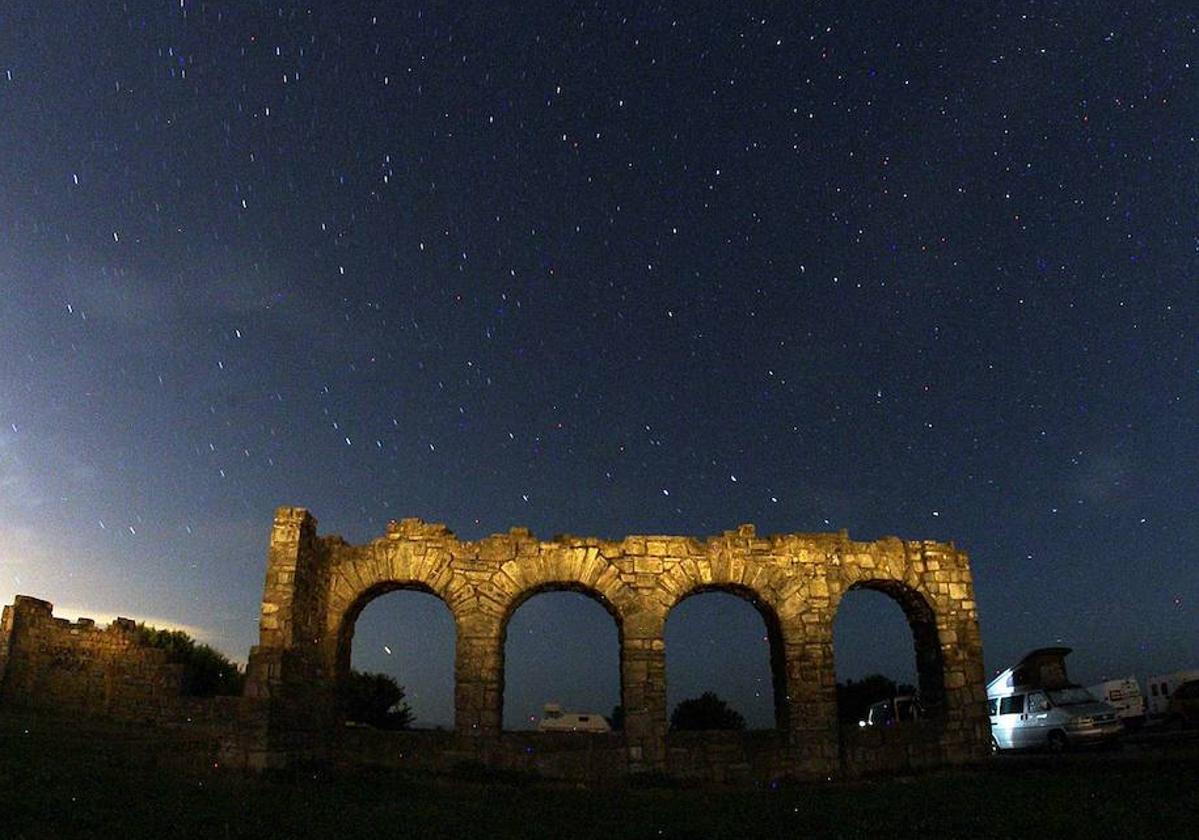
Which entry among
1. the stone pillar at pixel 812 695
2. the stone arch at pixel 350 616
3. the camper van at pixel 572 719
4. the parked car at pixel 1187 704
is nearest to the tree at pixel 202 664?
the camper van at pixel 572 719

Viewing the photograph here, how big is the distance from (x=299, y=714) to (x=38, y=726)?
6.76 meters

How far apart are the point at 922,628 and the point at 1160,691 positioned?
1410 centimetres

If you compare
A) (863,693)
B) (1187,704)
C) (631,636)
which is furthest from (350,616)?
(863,693)

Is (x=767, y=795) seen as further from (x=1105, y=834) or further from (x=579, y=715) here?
(x=579, y=715)

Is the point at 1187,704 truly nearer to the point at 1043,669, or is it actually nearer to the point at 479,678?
the point at 1043,669

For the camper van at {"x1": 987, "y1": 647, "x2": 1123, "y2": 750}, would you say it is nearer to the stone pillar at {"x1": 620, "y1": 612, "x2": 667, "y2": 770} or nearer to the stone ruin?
the stone ruin

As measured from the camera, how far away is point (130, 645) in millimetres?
23375

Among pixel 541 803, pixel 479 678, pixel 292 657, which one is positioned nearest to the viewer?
pixel 541 803

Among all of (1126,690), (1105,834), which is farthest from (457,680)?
(1126,690)

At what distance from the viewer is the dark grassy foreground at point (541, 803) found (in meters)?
8.67

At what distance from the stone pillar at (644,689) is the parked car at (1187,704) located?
1357 centimetres

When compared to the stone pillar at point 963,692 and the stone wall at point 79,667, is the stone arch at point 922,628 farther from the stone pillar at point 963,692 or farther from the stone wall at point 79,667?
the stone wall at point 79,667

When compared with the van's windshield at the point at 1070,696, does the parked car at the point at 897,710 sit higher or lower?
lower

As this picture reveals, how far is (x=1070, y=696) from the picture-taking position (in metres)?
17.2
